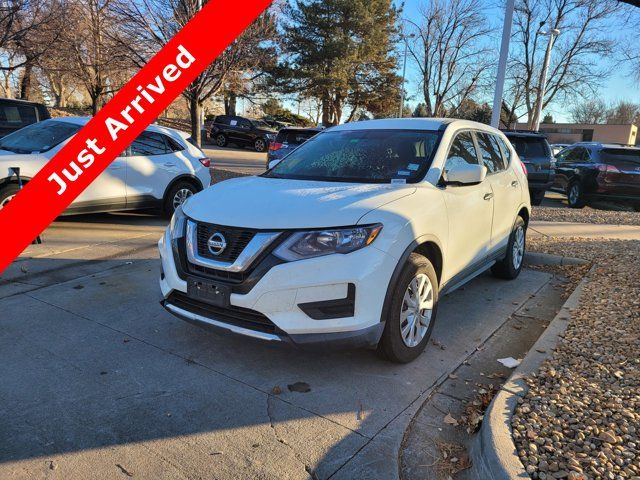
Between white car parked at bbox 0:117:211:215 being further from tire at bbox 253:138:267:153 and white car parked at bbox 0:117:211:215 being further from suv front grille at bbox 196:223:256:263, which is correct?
tire at bbox 253:138:267:153

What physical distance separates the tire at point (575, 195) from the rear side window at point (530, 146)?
4.04 feet

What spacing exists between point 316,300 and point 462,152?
236cm

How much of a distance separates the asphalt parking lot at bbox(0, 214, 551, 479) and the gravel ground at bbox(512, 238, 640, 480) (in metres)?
0.69

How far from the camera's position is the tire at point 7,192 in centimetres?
643

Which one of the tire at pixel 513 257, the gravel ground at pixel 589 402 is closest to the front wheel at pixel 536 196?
the tire at pixel 513 257

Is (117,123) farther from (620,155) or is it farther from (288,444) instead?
(620,155)

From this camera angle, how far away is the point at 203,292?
3.29 metres

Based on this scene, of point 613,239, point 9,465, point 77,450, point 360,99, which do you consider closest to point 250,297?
point 77,450

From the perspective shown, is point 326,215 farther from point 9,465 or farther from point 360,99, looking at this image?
point 360,99

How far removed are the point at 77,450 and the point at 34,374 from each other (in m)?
1.00

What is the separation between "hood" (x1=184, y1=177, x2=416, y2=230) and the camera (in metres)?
3.12

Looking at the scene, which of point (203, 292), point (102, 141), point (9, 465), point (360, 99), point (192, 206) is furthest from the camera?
point (360, 99)

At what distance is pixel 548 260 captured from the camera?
672 centimetres

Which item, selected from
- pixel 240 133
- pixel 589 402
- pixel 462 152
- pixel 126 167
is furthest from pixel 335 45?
pixel 589 402
